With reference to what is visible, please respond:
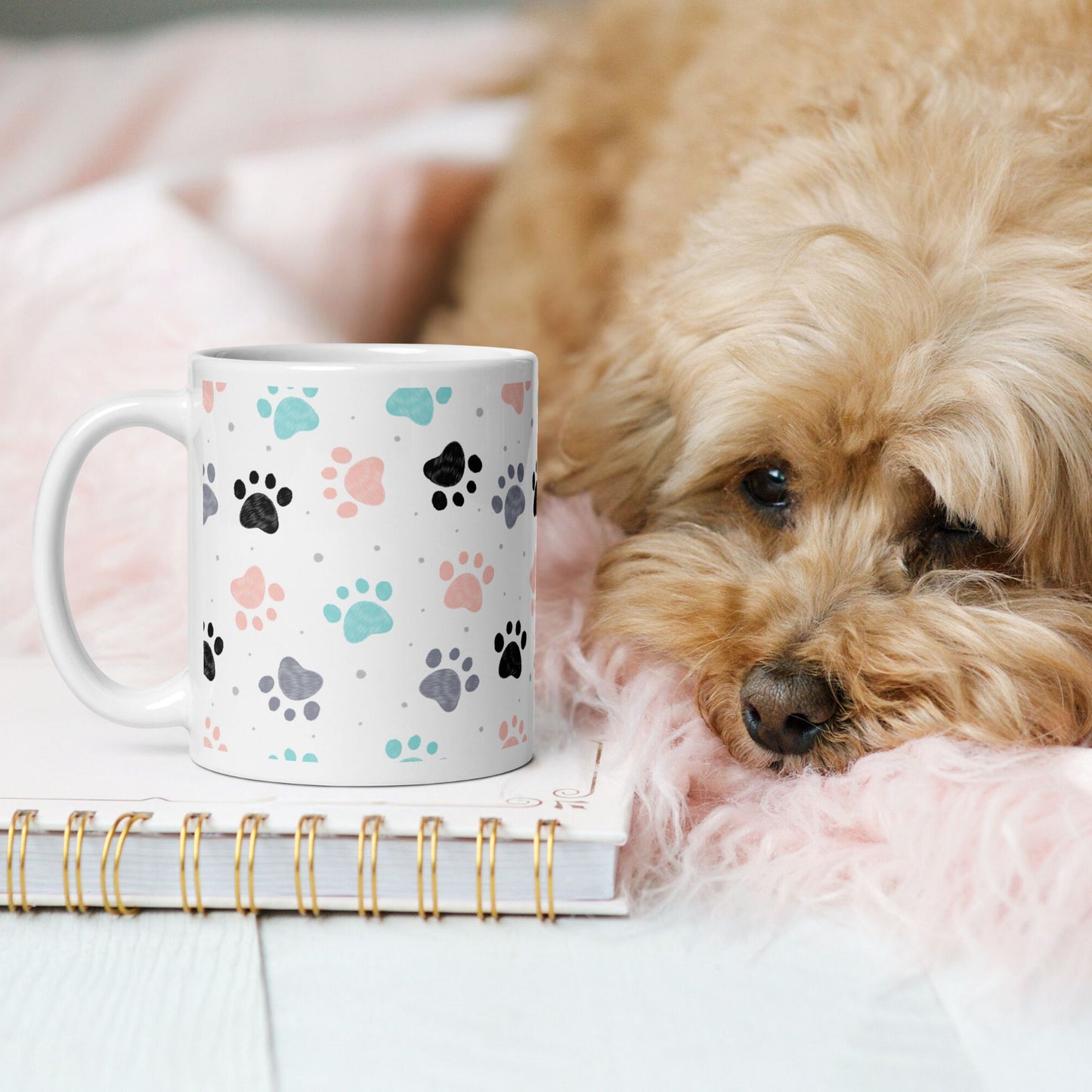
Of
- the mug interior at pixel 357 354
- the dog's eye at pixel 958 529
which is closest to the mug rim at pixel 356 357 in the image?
the mug interior at pixel 357 354

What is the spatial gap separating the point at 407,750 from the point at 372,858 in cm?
8

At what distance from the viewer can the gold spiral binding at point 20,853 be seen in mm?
738

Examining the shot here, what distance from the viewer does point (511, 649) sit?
0.82 m

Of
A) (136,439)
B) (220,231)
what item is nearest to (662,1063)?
(136,439)

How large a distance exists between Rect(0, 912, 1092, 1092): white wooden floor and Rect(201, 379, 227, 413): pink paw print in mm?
293

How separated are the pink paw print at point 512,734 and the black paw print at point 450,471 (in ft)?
0.46

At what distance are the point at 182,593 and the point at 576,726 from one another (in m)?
0.43

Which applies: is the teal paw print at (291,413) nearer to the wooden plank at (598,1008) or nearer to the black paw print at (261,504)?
the black paw print at (261,504)

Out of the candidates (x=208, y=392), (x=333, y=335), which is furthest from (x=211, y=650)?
(x=333, y=335)

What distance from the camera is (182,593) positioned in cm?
119

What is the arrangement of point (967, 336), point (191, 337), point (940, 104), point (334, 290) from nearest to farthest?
1. point (967, 336)
2. point (940, 104)
3. point (191, 337)
4. point (334, 290)

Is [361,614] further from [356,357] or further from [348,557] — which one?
[356,357]

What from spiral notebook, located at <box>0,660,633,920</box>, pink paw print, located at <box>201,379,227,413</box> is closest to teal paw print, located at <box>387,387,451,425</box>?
pink paw print, located at <box>201,379,227,413</box>

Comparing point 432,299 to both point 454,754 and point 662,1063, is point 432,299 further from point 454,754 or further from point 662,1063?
point 662,1063
